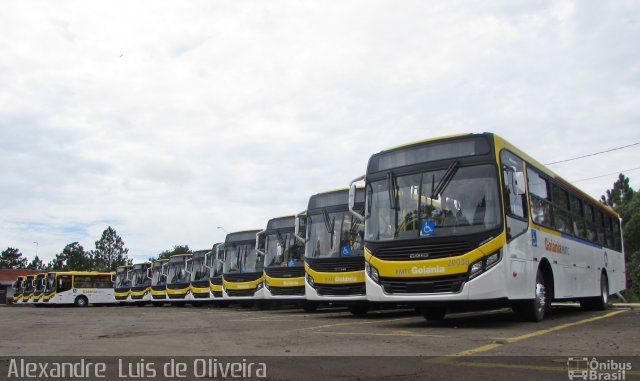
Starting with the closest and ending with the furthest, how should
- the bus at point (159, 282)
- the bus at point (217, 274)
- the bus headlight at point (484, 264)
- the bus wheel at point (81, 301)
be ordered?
1. the bus headlight at point (484, 264)
2. the bus at point (217, 274)
3. the bus at point (159, 282)
4. the bus wheel at point (81, 301)

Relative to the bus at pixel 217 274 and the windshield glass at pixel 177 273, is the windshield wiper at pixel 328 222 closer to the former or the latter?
the bus at pixel 217 274

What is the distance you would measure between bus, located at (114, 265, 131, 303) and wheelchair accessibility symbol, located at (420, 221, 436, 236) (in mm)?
34474

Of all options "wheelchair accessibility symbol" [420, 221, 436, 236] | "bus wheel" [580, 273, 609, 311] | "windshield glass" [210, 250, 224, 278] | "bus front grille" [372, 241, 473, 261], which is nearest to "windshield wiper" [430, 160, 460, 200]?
"wheelchair accessibility symbol" [420, 221, 436, 236]

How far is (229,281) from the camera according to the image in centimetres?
2303

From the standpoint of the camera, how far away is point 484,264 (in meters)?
9.49

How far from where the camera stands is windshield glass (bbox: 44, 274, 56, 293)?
42803 millimetres

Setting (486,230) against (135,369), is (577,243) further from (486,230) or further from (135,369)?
(135,369)

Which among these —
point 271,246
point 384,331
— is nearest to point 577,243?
point 384,331

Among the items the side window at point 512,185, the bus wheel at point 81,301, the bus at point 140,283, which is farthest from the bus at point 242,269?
the bus wheel at point 81,301

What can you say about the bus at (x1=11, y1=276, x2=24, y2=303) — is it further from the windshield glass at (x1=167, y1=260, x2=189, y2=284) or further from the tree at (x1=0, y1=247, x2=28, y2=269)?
the tree at (x1=0, y1=247, x2=28, y2=269)

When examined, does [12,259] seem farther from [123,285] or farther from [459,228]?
[459,228]

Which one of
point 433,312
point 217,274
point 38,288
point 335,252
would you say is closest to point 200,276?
point 217,274

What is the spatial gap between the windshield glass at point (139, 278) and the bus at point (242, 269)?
15.8m

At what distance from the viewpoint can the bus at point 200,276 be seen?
28484 mm
